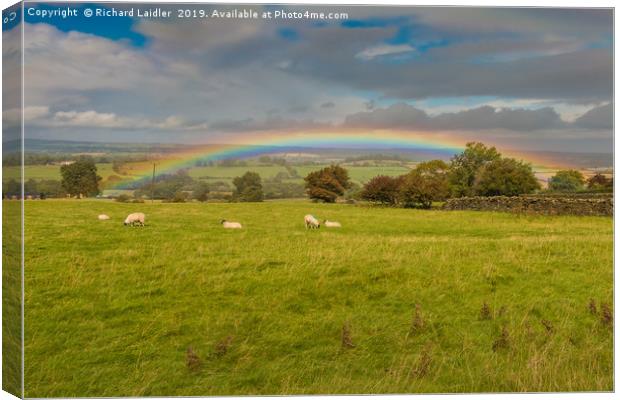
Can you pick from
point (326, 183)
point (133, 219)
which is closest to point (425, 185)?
point (326, 183)

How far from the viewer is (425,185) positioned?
403 inches

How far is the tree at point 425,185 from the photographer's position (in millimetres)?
10164

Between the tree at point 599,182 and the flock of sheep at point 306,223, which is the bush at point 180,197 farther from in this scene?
the tree at point 599,182

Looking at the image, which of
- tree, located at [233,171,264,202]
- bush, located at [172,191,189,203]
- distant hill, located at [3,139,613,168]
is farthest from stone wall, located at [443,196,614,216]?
bush, located at [172,191,189,203]

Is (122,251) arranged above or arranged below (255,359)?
above

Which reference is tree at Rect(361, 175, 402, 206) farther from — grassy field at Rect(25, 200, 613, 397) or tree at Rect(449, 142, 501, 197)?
tree at Rect(449, 142, 501, 197)

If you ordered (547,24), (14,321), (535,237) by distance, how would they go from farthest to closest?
(535,237), (547,24), (14,321)

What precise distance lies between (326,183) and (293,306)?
6.13ft

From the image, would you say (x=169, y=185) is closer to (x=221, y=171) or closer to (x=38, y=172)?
(x=221, y=171)

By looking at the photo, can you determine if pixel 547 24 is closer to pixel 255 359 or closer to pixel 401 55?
pixel 401 55

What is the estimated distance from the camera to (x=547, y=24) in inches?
378

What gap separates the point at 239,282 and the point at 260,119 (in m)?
2.31

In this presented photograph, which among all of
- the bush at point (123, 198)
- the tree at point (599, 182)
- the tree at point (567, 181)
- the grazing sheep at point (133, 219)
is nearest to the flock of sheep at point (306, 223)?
the grazing sheep at point (133, 219)

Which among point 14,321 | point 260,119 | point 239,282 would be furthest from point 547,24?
point 14,321
